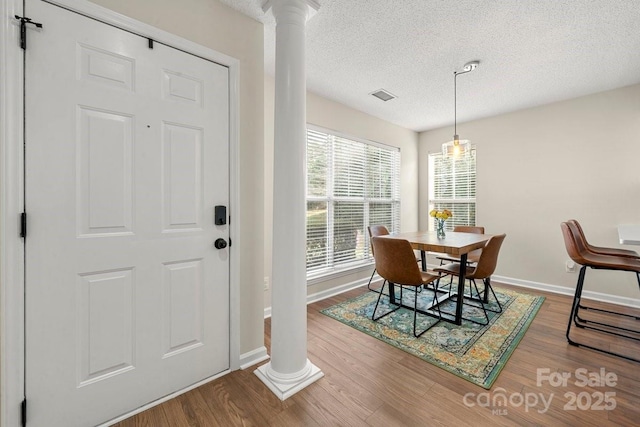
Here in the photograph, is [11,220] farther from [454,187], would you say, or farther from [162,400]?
[454,187]

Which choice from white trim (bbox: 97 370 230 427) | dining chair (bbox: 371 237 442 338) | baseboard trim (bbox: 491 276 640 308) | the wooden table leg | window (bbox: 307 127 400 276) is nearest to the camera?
white trim (bbox: 97 370 230 427)

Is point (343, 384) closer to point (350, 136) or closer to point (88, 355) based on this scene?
point (88, 355)

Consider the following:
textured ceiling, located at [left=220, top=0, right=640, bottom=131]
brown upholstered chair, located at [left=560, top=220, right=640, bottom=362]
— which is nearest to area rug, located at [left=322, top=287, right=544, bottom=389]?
brown upholstered chair, located at [left=560, top=220, right=640, bottom=362]

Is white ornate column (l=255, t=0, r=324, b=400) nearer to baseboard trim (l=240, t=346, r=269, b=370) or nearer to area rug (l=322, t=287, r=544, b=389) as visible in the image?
baseboard trim (l=240, t=346, r=269, b=370)

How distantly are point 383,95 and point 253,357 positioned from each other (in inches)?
125

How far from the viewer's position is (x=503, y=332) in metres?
2.41

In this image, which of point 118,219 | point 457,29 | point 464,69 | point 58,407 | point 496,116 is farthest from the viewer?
point 496,116

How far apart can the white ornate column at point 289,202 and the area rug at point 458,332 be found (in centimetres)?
95

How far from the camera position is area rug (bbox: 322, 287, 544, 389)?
6.39 ft

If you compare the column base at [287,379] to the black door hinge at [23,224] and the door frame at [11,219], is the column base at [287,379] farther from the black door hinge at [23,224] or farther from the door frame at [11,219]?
the black door hinge at [23,224]

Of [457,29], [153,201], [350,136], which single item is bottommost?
[153,201]

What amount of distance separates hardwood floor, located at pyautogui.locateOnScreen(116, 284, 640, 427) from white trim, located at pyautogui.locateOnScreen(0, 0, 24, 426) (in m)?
0.54

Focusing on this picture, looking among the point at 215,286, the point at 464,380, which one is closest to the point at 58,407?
the point at 215,286

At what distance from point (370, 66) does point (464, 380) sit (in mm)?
2794
